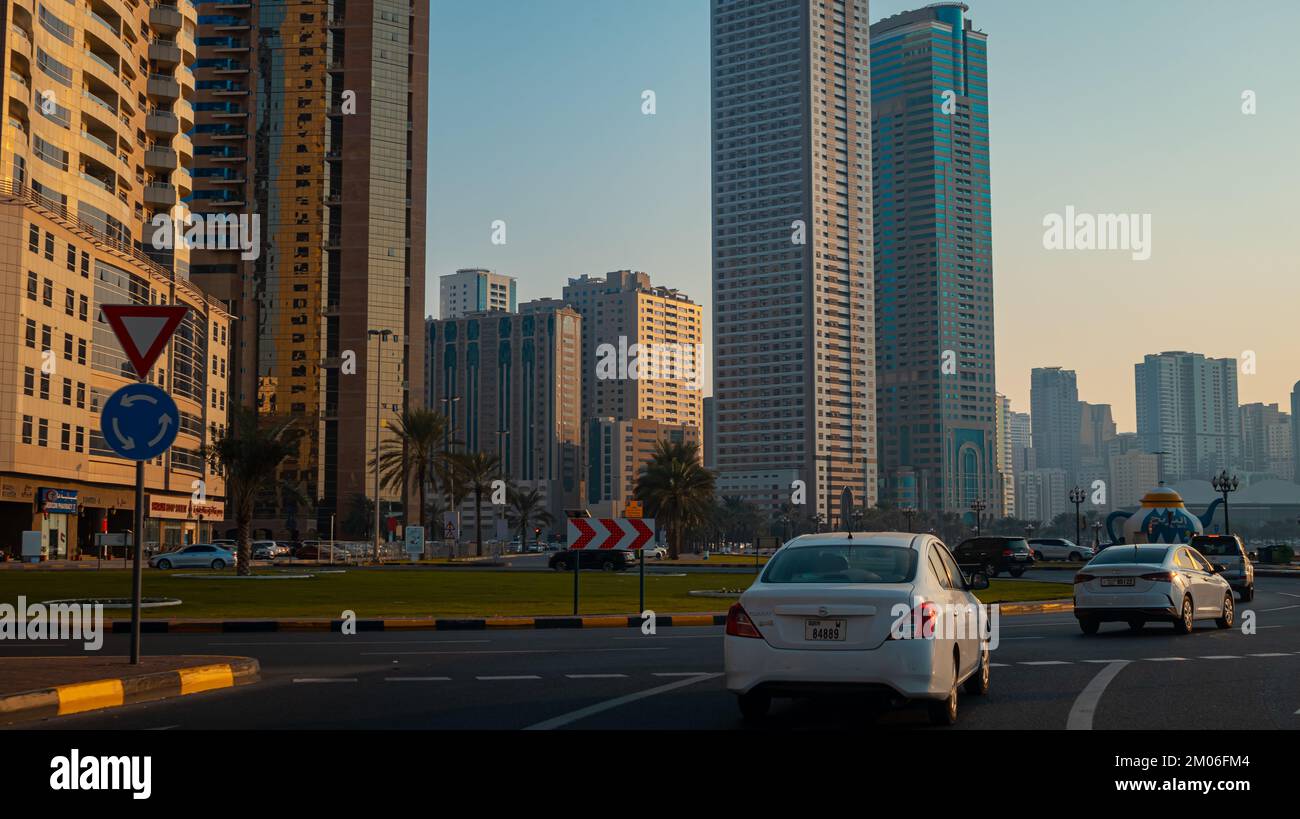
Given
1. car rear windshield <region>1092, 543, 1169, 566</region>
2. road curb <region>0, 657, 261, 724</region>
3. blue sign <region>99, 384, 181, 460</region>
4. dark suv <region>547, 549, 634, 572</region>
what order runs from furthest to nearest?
dark suv <region>547, 549, 634, 572</region> → car rear windshield <region>1092, 543, 1169, 566</region> → blue sign <region>99, 384, 181, 460</region> → road curb <region>0, 657, 261, 724</region>

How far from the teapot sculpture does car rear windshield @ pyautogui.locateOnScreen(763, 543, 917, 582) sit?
4294 centimetres

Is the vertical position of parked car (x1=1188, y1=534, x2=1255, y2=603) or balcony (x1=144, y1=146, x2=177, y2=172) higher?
balcony (x1=144, y1=146, x2=177, y2=172)

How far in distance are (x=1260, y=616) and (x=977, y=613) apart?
16.8m

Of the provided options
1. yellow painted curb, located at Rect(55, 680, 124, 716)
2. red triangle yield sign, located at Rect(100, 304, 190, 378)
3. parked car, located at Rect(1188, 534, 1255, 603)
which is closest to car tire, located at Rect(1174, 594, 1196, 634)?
parked car, located at Rect(1188, 534, 1255, 603)

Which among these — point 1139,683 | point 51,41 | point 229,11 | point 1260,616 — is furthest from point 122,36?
point 1139,683

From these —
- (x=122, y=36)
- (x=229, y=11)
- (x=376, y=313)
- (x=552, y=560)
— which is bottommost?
(x=552, y=560)

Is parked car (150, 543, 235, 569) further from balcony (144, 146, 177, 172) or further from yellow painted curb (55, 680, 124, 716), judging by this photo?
yellow painted curb (55, 680, 124, 716)

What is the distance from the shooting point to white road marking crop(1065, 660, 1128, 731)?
923cm

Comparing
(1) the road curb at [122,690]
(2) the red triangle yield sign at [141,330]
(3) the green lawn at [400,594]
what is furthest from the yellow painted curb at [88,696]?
(3) the green lawn at [400,594]

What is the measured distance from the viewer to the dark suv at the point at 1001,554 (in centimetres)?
5056

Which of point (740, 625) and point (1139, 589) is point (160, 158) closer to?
point (1139, 589)
